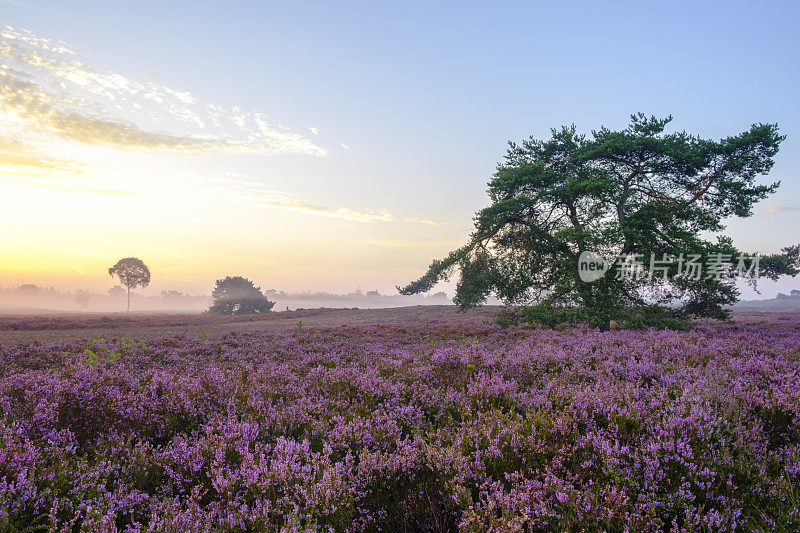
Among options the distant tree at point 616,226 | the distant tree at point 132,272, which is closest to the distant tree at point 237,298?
the distant tree at point 132,272

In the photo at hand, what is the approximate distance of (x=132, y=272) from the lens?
324 feet

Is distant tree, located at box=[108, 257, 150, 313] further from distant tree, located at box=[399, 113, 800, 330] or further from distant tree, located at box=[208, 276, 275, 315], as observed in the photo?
distant tree, located at box=[399, 113, 800, 330]

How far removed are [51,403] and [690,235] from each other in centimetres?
1935

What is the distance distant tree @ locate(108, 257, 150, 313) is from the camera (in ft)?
319

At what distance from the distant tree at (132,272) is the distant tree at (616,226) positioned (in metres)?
103

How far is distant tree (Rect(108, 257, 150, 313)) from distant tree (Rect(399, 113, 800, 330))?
336 feet

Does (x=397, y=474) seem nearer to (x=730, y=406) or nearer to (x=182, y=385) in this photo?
(x=730, y=406)

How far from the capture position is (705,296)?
16.6 m

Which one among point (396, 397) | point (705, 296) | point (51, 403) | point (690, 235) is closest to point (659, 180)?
point (690, 235)
